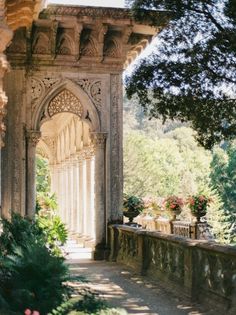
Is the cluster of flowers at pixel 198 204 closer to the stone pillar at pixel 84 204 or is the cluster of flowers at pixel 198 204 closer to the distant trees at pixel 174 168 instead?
the stone pillar at pixel 84 204

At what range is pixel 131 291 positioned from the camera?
30.4 ft

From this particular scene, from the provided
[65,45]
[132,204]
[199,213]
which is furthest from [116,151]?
[199,213]

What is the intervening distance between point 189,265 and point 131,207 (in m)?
7.17

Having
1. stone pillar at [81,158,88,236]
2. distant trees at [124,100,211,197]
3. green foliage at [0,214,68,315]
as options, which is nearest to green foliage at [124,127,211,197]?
distant trees at [124,100,211,197]

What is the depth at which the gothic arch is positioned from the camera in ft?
46.5

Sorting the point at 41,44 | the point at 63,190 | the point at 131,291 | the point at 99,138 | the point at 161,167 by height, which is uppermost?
the point at 161,167

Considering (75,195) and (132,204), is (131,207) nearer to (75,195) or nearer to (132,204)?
(132,204)

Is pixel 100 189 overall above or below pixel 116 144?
below

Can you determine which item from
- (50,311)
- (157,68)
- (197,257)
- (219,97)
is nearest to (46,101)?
(157,68)

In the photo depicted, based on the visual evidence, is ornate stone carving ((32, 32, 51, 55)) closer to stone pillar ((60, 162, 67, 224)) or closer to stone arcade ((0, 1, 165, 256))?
stone arcade ((0, 1, 165, 256))

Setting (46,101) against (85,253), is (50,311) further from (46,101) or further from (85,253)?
(85,253)

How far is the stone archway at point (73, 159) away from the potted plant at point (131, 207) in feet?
2.38

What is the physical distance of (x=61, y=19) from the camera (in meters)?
13.4

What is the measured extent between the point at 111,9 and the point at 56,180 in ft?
43.1
